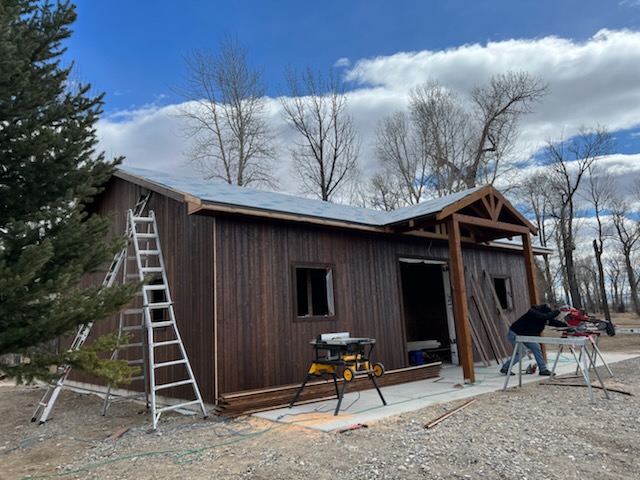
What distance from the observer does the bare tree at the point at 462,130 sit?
23.7 m

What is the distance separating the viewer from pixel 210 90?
21.8 m

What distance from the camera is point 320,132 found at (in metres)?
23.9

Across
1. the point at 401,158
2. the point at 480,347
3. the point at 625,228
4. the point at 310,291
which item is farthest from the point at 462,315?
the point at 625,228

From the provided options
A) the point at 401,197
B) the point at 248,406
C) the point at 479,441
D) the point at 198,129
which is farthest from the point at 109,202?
the point at 401,197

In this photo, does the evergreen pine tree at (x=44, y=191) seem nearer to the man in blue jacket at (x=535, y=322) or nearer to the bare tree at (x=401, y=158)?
the man in blue jacket at (x=535, y=322)

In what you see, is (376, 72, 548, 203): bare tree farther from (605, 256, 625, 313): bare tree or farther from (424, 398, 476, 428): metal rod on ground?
(605, 256, 625, 313): bare tree

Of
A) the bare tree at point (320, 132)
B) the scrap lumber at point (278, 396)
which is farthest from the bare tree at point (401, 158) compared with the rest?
the scrap lumber at point (278, 396)

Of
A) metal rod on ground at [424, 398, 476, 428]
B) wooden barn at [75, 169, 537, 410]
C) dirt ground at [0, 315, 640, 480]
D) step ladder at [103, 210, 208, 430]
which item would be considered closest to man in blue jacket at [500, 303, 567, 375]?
wooden barn at [75, 169, 537, 410]

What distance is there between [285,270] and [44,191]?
3.49 m

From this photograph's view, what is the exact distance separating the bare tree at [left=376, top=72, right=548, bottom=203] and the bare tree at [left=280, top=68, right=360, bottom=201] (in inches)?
154

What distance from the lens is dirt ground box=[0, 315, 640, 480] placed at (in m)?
3.65

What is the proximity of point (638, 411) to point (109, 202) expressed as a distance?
9772mm

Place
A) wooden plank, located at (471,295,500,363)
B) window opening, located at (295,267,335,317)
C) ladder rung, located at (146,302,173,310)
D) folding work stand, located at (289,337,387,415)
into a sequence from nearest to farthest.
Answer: folding work stand, located at (289,337,387,415) < ladder rung, located at (146,302,173,310) < window opening, located at (295,267,335,317) < wooden plank, located at (471,295,500,363)

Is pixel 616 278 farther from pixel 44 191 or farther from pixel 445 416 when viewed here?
pixel 44 191
